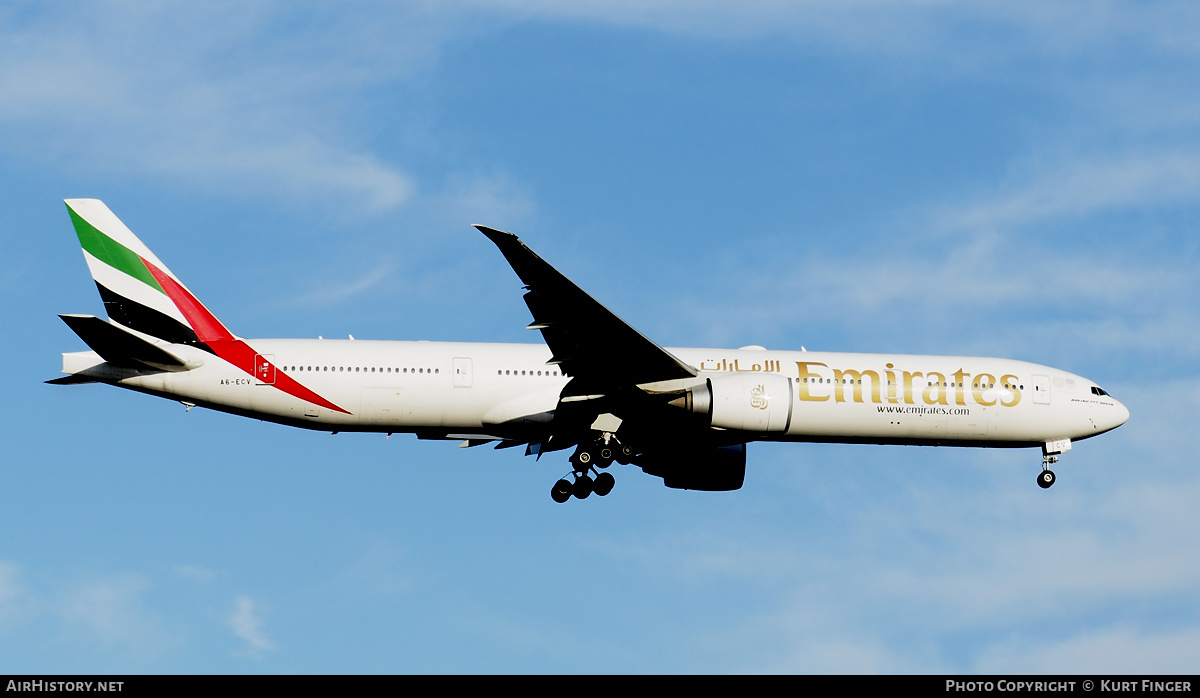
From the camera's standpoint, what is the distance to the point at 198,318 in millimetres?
27172

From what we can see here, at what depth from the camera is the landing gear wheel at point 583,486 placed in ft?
91.0

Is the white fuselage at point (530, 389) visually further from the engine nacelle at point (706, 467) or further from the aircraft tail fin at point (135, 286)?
the engine nacelle at point (706, 467)

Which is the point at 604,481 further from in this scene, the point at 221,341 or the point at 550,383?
the point at 221,341

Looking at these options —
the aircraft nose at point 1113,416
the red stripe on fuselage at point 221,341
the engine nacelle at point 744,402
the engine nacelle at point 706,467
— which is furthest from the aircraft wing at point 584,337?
the aircraft nose at point 1113,416

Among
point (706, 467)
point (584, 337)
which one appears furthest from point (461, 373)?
point (706, 467)

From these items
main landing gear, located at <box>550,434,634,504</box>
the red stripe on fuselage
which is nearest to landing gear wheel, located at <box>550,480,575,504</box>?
main landing gear, located at <box>550,434,634,504</box>

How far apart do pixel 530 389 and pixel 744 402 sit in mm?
4777

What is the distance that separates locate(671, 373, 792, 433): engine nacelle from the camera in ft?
84.1

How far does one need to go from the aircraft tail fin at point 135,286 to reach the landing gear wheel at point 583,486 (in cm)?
829

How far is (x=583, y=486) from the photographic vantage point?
91.1 feet

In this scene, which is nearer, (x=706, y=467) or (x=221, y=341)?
(x=221, y=341)

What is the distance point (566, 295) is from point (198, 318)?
8588 mm
